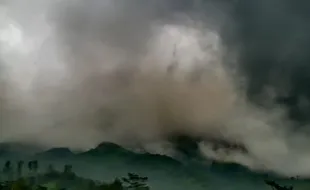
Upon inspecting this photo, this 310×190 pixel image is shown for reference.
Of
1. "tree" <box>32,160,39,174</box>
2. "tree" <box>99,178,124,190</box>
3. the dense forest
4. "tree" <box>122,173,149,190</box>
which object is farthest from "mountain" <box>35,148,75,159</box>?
"tree" <box>122,173,149,190</box>

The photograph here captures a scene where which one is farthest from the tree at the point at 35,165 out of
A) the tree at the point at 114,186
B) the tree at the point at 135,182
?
the tree at the point at 135,182

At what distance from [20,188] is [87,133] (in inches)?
81.8

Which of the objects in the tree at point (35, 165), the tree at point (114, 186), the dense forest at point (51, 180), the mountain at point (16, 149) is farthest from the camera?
the tree at point (35, 165)

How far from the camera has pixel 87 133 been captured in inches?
436

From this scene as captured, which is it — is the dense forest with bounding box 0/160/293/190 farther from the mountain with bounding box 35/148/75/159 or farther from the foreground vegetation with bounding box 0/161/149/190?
the mountain with bounding box 35/148/75/159

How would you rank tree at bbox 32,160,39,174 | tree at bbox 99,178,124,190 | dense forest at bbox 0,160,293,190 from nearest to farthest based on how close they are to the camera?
dense forest at bbox 0,160,293,190
tree at bbox 99,178,124,190
tree at bbox 32,160,39,174

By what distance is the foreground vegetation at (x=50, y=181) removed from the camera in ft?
34.3

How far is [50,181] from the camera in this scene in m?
10.8

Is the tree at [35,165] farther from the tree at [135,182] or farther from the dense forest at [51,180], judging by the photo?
the tree at [135,182]

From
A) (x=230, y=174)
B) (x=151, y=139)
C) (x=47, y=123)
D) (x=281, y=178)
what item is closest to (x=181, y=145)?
(x=151, y=139)

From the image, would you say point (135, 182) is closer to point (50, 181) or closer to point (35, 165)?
point (50, 181)

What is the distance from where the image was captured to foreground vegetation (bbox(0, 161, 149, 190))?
34.3 feet

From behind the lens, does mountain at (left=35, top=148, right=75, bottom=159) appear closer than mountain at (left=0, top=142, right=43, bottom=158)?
No

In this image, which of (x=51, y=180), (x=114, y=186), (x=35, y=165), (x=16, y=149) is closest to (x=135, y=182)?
(x=114, y=186)
